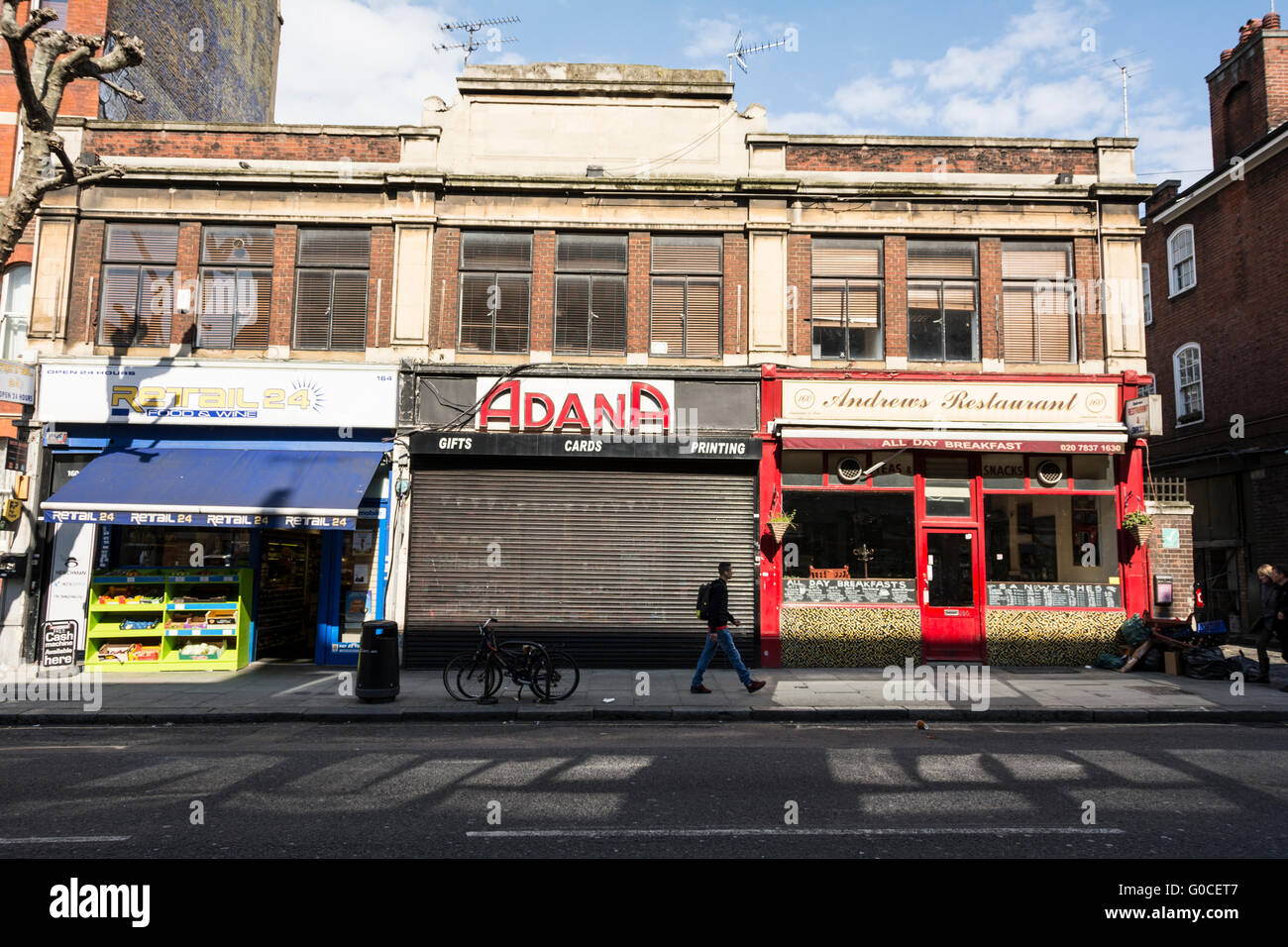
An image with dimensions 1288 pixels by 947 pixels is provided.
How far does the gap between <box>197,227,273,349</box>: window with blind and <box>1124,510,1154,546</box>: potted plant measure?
16915 millimetres

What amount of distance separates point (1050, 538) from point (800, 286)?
6923 millimetres

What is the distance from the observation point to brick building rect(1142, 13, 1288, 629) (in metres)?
19.4

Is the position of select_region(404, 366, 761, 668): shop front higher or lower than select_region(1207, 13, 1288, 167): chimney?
lower

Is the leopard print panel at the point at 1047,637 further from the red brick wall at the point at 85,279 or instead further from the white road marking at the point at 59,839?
the red brick wall at the point at 85,279

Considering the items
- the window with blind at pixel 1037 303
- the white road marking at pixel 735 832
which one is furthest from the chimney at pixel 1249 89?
the white road marking at pixel 735 832

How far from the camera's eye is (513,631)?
14.6 meters

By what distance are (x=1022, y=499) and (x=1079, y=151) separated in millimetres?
7258

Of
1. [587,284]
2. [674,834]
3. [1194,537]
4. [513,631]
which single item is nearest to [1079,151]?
[587,284]

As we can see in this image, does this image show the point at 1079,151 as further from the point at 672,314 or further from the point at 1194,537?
the point at 1194,537

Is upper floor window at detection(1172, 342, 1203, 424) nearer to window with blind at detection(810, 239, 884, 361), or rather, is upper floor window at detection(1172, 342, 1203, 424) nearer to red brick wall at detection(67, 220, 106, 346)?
window with blind at detection(810, 239, 884, 361)

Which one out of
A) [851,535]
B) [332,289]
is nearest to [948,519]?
[851,535]

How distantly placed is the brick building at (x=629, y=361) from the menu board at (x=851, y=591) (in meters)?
0.07

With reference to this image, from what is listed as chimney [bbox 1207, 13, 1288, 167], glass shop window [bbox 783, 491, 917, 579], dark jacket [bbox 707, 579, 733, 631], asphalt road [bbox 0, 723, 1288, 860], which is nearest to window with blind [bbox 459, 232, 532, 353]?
glass shop window [bbox 783, 491, 917, 579]

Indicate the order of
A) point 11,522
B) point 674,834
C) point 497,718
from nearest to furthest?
point 674,834
point 497,718
point 11,522
